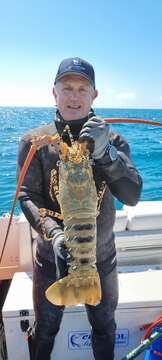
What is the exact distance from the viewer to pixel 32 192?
250 cm

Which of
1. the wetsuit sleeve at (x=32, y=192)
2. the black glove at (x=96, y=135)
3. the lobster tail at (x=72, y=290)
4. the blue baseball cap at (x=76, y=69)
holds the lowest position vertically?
the lobster tail at (x=72, y=290)

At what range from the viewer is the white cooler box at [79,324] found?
2959mm

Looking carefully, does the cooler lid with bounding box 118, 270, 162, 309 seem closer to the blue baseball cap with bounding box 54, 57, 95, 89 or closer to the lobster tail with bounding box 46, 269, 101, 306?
the lobster tail with bounding box 46, 269, 101, 306

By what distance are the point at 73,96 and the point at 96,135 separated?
492 millimetres

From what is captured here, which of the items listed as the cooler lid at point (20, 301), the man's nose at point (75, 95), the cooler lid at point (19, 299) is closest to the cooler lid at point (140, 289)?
the cooler lid at point (20, 301)

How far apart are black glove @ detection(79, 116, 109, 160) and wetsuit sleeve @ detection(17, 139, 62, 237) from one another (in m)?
0.51

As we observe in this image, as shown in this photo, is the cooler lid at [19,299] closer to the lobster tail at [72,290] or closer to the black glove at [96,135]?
the lobster tail at [72,290]

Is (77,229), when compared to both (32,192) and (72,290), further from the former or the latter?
Result: (32,192)

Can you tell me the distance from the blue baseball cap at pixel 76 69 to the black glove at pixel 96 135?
0.47 metres

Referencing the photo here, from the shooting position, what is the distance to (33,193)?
98.3 inches

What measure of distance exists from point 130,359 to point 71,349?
70 cm

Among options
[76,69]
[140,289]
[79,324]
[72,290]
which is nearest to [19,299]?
[79,324]

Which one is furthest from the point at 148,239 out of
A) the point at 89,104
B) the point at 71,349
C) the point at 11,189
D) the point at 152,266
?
Result: the point at 11,189

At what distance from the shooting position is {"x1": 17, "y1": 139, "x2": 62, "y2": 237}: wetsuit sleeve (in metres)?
2.40
